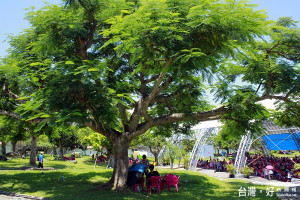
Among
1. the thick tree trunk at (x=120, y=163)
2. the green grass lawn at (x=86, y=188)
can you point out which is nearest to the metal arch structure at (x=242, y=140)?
the green grass lawn at (x=86, y=188)

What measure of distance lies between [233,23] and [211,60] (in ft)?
4.00

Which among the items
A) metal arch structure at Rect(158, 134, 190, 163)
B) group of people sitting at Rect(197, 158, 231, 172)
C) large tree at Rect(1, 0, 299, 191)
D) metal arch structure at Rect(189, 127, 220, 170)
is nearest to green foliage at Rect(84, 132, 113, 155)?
metal arch structure at Rect(189, 127, 220, 170)

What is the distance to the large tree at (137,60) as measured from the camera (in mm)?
6301

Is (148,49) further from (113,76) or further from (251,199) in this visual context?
(251,199)

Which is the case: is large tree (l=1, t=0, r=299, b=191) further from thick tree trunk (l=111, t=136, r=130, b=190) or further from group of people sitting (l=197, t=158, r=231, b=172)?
group of people sitting (l=197, t=158, r=231, b=172)

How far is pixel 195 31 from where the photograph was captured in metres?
6.46

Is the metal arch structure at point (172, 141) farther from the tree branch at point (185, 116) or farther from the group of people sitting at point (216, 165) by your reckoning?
the tree branch at point (185, 116)

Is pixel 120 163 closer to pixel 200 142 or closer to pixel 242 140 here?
pixel 242 140

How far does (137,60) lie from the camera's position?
306 inches

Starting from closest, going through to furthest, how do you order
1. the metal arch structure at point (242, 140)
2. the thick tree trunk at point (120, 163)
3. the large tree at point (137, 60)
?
the large tree at point (137, 60)
the thick tree trunk at point (120, 163)
the metal arch structure at point (242, 140)

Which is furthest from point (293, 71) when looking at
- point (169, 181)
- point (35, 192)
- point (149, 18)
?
point (35, 192)

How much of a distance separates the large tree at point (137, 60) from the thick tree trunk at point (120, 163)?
41mm

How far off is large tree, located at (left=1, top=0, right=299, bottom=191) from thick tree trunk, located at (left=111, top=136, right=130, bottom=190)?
0.04 metres

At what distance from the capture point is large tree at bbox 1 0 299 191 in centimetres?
630
